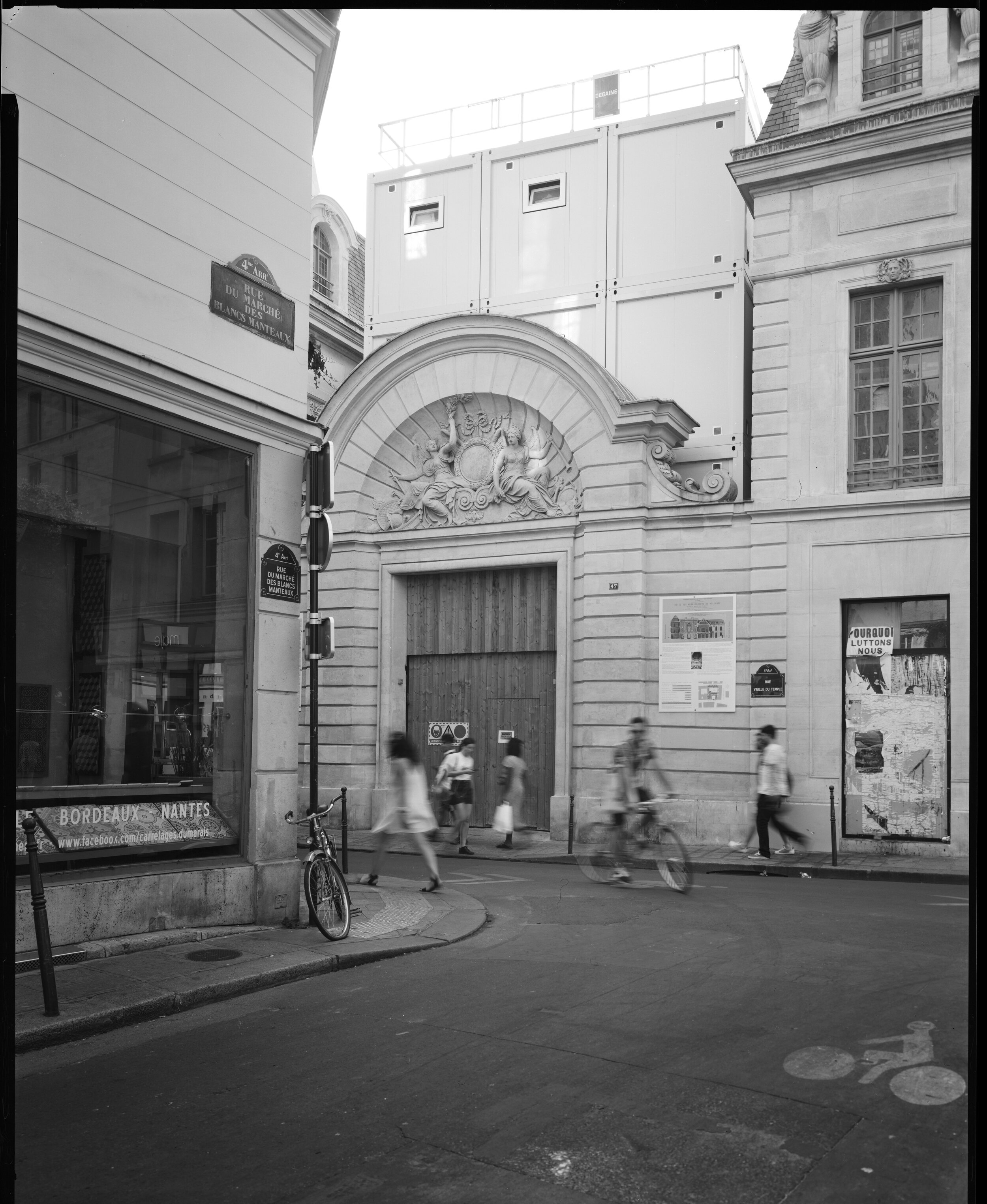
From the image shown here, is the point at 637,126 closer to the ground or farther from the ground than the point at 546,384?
farther from the ground

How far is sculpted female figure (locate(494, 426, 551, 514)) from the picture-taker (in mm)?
20562

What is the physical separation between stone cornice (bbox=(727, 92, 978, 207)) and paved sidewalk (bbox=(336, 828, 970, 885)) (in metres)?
10.3

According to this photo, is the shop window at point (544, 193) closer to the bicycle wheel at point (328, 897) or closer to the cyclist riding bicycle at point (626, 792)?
the cyclist riding bicycle at point (626, 792)

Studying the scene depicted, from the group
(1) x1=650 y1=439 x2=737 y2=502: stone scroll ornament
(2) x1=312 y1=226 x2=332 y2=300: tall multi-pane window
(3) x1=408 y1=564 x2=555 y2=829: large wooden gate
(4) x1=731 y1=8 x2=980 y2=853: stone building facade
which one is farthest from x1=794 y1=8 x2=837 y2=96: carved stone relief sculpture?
(2) x1=312 y1=226 x2=332 y2=300: tall multi-pane window

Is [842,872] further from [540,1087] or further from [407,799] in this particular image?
[540,1087]

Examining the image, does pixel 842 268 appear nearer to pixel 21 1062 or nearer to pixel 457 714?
pixel 457 714

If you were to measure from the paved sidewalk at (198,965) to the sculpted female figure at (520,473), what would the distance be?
34.1 ft

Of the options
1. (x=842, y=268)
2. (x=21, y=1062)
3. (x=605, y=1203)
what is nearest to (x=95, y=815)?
(x=21, y=1062)

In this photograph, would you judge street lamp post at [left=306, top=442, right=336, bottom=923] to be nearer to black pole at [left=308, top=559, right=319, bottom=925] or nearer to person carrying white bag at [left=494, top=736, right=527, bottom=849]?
black pole at [left=308, top=559, right=319, bottom=925]

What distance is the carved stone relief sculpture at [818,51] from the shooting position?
18.3m

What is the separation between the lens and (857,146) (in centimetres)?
1770

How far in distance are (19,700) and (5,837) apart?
5.96 m

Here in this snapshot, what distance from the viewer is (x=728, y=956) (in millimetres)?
8664

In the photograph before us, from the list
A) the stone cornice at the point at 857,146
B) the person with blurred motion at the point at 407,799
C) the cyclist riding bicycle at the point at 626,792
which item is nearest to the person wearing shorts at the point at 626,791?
the cyclist riding bicycle at the point at 626,792
